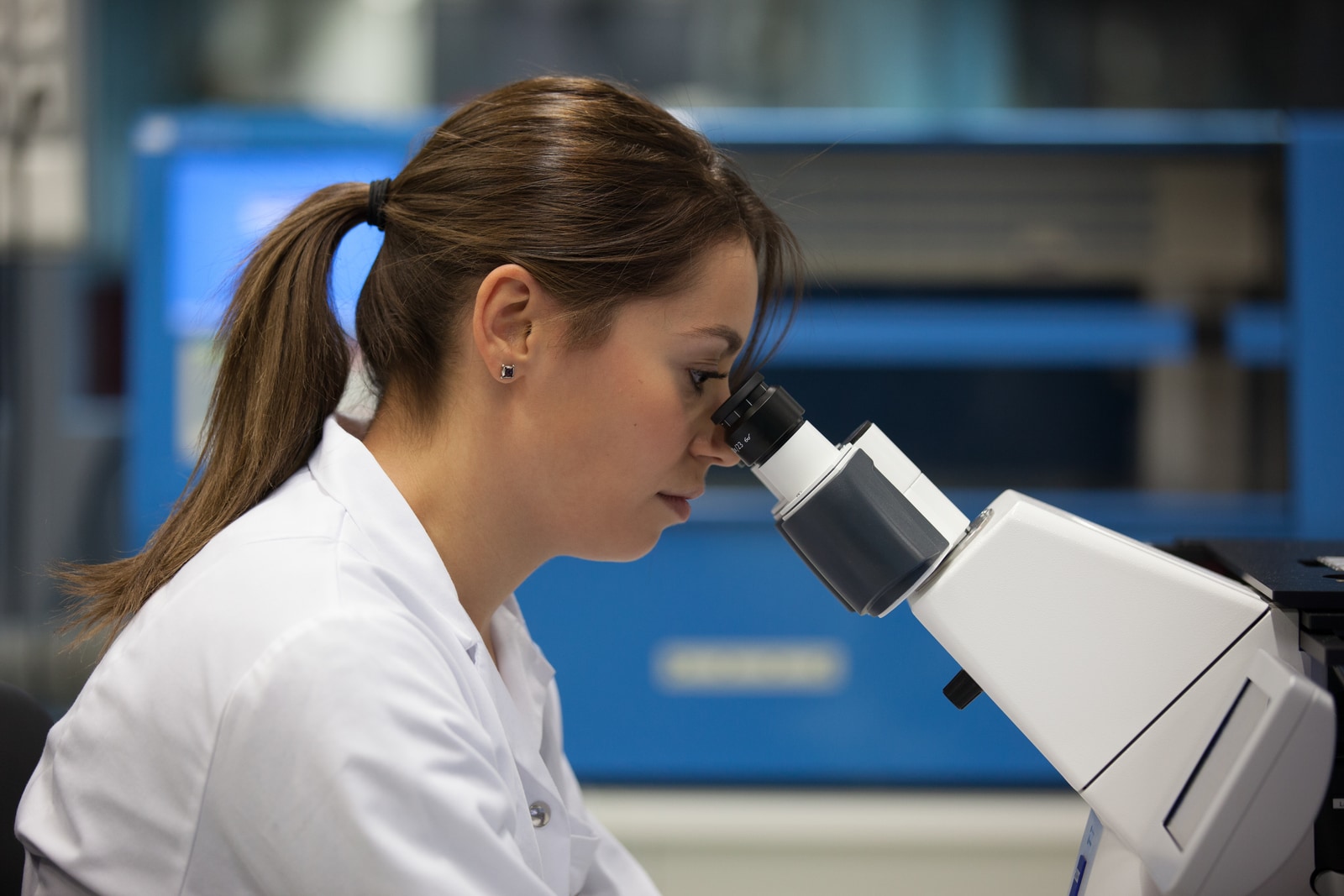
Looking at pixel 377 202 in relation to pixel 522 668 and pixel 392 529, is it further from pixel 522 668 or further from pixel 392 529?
pixel 522 668

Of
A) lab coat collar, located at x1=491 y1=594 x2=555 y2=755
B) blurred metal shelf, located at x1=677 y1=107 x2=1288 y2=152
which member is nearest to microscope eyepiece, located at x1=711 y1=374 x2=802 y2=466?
lab coat collar, located at x1=491 y1=594 x2=555 y2=755

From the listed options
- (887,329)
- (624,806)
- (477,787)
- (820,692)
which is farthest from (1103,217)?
(477,787)

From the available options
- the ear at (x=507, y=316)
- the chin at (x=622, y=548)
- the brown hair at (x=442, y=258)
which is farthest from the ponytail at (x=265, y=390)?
the chin at (x=622, y=548)

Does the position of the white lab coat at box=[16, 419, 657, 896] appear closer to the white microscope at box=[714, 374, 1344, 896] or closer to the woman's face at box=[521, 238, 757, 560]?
the woman's face at box=[521, 238, 757, 560]

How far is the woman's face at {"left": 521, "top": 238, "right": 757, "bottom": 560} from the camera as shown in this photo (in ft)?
3.08

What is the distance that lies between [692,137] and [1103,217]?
1231 millimetres

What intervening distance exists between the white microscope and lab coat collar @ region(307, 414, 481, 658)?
29 centimetres

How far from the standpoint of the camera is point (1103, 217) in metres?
1.97

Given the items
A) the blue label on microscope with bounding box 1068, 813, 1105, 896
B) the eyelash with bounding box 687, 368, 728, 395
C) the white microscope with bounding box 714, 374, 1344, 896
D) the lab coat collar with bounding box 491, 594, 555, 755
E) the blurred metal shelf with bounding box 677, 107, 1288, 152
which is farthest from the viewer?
the blurred metal shelf with bounding box 677, 107, 1288, 152

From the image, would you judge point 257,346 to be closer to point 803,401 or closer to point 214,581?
point 214,581

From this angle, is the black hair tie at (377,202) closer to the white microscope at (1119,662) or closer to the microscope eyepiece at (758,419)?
the microscope eyepiece at (758,419)

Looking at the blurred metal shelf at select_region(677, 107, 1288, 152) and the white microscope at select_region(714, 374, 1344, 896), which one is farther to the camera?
the blurred metal shelf at select_region(677, 107, 1288, 152)

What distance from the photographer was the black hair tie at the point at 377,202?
1024mm

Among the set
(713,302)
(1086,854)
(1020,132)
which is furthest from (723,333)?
(1020,132)
